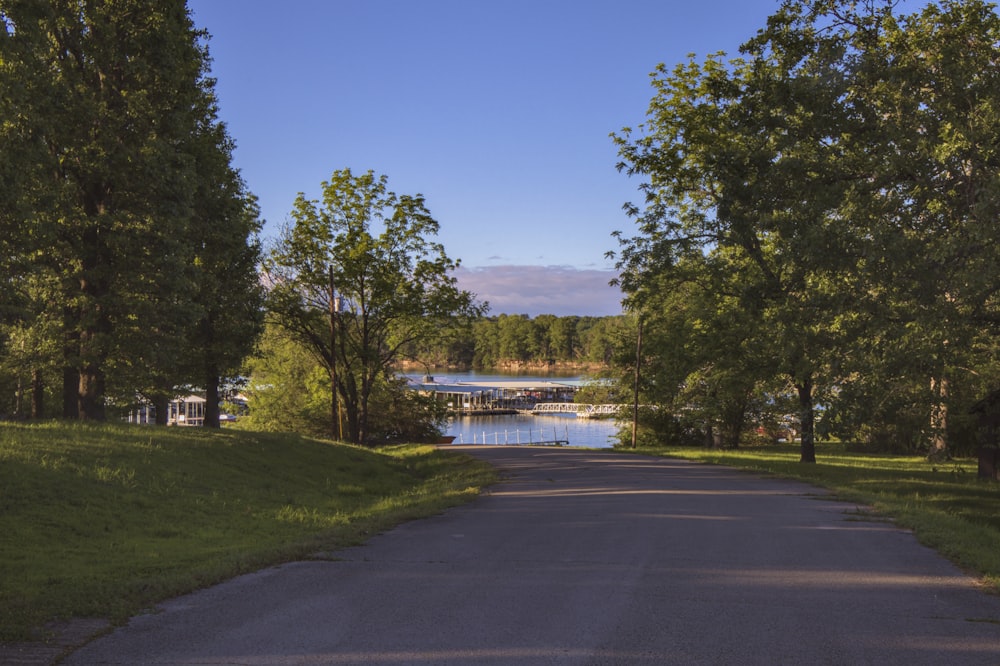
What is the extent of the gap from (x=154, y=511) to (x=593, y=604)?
9044 mm

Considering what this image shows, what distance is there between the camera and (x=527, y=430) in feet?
306

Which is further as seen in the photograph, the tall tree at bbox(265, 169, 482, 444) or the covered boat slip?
the covered boat slip

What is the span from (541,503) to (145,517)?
6.87 meters

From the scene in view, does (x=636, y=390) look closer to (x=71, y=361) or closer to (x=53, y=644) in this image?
(x=71, y=361)

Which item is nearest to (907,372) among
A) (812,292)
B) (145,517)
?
(812,292)

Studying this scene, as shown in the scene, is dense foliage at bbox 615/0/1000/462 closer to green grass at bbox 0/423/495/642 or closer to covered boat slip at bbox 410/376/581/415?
green grass at bbox 0/423/495/642

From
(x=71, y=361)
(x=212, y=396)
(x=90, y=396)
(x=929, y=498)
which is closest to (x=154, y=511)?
(x=71, y=361)

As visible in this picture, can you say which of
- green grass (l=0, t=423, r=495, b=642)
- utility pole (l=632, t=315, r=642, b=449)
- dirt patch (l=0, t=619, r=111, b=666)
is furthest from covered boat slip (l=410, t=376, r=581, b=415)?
dirt patch (l=0, t=619, r=111, b=666)

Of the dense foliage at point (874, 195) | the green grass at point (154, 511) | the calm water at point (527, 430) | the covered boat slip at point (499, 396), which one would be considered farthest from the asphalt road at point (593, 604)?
the covered boat slip at point (499, 396)

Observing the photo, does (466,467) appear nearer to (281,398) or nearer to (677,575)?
(677,575)

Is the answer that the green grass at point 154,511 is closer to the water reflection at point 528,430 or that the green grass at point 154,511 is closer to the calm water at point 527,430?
the calm water at point 527,430

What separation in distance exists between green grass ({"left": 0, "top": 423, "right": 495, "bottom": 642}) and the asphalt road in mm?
722

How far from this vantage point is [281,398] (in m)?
50.0

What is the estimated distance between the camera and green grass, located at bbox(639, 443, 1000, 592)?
9961 millimetres
